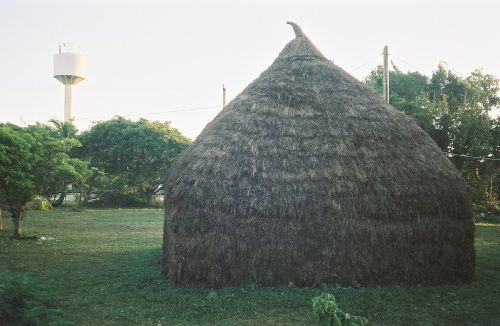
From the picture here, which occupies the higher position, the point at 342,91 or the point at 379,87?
the point at 379,87

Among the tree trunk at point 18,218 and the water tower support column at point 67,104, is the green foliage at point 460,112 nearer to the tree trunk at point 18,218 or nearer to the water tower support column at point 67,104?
the tree trunk at point 18,218

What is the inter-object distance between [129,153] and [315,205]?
2489 centimetres

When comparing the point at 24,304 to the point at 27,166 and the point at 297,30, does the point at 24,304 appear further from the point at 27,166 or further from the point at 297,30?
the point at 297,30

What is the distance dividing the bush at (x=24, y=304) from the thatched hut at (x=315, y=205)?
2.74 metres

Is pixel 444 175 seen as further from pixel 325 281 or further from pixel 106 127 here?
pixel 106 127

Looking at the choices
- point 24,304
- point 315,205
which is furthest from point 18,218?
point 315,205

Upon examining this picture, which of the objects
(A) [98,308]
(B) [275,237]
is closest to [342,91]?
(B) [275,237]

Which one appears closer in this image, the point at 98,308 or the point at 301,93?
the point at 98,308

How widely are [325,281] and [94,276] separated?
511 centimetres

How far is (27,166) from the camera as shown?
12.1m

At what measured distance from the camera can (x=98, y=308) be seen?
694cm

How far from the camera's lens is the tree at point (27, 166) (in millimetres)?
11867

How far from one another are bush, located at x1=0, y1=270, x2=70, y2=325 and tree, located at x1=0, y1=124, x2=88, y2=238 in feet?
21.2

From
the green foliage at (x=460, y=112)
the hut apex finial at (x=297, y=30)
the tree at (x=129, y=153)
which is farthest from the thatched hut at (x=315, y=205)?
the tree at (x=129, y=153)
